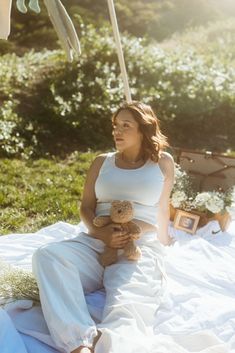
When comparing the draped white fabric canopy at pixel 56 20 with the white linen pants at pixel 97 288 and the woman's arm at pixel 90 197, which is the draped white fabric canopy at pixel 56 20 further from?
the white linen pants at pixel 97 288

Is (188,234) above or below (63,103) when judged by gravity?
below

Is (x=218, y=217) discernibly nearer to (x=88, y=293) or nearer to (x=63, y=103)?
(x=88, y=293)

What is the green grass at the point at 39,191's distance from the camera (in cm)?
455

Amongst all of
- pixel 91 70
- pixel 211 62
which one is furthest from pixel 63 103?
pixel 211 62

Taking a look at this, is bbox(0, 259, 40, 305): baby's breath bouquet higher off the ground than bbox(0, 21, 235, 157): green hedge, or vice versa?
bbox(0, 21, 235, 157): green hedge

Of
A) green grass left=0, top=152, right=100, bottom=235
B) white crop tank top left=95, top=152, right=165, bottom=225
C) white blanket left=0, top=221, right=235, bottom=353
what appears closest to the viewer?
white blanket left=0, top=221, right=235, bottom=353

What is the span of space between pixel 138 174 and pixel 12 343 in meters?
1.19

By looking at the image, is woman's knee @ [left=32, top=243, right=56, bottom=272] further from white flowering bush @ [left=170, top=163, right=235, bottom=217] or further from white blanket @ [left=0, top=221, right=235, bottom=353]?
white flowering bush @ [left=170, top=163, right=235, bottom=217]

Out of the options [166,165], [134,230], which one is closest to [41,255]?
[134,230]

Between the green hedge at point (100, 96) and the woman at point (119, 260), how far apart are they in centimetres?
313

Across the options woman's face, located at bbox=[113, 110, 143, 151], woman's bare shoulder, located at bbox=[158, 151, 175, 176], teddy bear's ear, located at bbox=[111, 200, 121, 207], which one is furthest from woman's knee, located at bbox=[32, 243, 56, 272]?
woman's bare shoulder, located at bbox=[158, 151, 175, 176]

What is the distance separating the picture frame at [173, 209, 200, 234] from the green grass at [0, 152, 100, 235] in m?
0.90

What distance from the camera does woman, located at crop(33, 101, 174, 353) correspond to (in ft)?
7.82

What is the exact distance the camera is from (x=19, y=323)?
A: 257 centimetres
